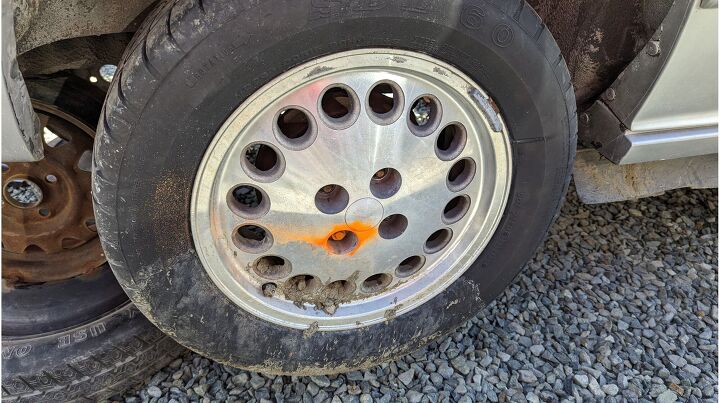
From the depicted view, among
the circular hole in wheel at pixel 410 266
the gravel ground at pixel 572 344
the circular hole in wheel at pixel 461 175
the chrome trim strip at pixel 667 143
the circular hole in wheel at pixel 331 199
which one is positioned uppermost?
the circular hole in wheel at pixel 331 199

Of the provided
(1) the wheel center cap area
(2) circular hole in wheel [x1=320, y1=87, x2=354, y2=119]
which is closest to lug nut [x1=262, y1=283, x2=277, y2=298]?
(1) the wheel center cap area

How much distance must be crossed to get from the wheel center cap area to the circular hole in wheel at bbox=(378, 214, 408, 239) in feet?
0.23

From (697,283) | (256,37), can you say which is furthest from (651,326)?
(256,37)

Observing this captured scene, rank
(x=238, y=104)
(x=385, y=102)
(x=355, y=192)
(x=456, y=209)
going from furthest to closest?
(x=456, y=209) < (x=385, y=102) < (x=355, y=192) < (x=238, y=104)

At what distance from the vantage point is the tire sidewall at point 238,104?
1481mm

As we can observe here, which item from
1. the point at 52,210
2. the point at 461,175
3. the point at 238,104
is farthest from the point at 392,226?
the point at 52,210

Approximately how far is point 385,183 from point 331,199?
0.54 feet

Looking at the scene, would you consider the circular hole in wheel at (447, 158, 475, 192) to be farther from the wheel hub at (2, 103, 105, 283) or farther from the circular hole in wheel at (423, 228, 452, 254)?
the wheel hub at (2, 103, 105, 283)

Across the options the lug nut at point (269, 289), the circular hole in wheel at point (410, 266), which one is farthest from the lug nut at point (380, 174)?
the lug nut at point (269, 289)

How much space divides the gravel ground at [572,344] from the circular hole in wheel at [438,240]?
506 millimetres

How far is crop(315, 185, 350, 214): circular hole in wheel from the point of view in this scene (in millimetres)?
1771

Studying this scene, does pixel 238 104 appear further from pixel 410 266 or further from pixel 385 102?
pixel 410 266

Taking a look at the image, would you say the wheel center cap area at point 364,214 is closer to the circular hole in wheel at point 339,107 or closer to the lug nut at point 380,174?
the lug nut at point 380,174

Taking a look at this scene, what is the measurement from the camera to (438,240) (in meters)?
2.05
